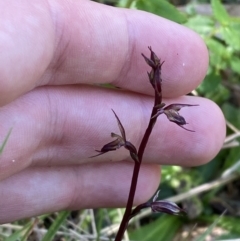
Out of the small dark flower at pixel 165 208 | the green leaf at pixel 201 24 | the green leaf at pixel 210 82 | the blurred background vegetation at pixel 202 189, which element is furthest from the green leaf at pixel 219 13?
the small dark flower at pixel 165 208

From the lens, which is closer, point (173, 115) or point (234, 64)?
point (173, 115)

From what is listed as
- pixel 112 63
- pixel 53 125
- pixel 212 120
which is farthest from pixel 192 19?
pixel 53 125

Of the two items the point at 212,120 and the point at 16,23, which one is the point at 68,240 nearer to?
the point at 212,120

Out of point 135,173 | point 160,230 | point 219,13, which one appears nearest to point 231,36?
point 219,13

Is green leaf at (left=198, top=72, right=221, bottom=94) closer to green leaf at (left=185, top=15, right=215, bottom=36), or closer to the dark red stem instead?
green leaf at (left=185, top=15, right=215, bottom=36)

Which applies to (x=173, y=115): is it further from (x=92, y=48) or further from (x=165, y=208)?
(x=92, y=48)

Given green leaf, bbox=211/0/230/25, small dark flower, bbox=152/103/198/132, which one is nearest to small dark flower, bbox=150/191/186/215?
small dark flower, bbox=152/103/198/132
